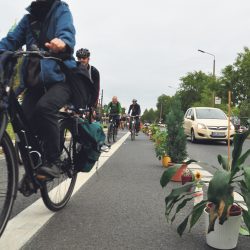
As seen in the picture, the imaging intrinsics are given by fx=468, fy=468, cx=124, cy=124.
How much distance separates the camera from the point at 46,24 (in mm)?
3844

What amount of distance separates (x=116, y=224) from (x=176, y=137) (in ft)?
14.9

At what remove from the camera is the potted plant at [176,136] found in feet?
27.3

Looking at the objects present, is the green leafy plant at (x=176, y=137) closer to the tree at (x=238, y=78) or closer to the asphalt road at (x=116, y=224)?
the asphalt road at (x=116, y=224)

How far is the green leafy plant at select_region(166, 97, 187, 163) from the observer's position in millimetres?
8312

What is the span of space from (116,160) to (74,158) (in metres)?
5.37

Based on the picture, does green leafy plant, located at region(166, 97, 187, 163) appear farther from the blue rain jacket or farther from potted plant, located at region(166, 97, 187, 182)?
the blue rain jacket

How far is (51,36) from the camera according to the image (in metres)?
3.83

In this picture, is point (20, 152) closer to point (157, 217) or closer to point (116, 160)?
point (157, 217)

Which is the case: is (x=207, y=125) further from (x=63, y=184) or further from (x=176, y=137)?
(x=63, y=184)

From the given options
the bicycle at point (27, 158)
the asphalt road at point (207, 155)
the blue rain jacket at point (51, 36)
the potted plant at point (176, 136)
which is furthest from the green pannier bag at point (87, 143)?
the potted plant at point (176, 136)

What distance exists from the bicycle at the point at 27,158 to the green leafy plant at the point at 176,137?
3.81m

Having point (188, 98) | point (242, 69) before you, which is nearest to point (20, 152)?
point (242, 69)

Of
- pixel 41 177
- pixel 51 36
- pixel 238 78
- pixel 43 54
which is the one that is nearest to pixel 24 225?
pixel 41 177

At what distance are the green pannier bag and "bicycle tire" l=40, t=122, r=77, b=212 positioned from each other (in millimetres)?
98
